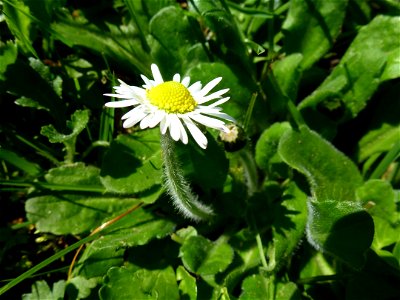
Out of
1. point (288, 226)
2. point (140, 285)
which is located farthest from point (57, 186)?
point (288, 226)

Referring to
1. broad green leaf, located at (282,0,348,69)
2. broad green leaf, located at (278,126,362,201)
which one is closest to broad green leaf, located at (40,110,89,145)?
broad green leaf, located at (278,126,362,201)

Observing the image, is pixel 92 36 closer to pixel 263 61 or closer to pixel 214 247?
pixel 263 61

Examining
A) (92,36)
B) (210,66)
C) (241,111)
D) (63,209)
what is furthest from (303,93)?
(63,209)

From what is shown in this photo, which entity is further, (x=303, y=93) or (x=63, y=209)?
(x=303, y=93)

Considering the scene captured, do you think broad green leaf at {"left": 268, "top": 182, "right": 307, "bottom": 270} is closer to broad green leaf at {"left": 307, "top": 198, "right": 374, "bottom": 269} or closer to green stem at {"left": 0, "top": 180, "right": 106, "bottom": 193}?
broad green leaf at {"left": 307, "top": 198, "right": 374, "bottom": 269}

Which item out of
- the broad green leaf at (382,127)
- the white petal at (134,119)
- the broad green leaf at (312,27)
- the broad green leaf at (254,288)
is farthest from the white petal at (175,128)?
the broad green leaf at (382,127)
